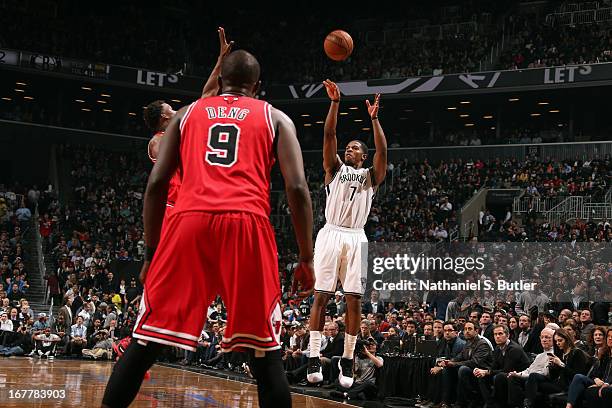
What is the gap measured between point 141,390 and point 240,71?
687 centimetres

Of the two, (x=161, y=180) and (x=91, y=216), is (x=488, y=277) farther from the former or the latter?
(x=91, y=216)

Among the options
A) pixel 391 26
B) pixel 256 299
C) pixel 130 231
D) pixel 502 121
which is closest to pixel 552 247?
pixel 256 299

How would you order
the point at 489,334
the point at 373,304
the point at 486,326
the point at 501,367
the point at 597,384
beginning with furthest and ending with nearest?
the point at 373,304, the point at 486,326, the point at 489,334, the point at 501,367, the point at 597,384

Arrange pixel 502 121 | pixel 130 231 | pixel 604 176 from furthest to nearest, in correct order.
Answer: pixel 502 121, pixel 130 231, pixel 604 176

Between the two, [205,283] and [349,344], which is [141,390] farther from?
[205,283]

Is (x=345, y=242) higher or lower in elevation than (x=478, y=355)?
higher

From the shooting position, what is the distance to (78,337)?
64.8ft

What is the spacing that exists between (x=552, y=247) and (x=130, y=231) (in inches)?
666

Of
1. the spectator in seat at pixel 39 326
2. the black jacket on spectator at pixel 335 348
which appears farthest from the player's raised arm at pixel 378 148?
the spectator in seat at pixel 39 326

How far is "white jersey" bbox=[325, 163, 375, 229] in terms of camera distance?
28.5 ft

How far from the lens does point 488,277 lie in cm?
1725

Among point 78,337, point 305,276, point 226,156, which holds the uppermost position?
point 226,156

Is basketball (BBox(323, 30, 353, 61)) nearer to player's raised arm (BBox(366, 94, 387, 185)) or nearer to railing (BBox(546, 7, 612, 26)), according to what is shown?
player's raised arm (BBox(366, 94, 387, 185))
